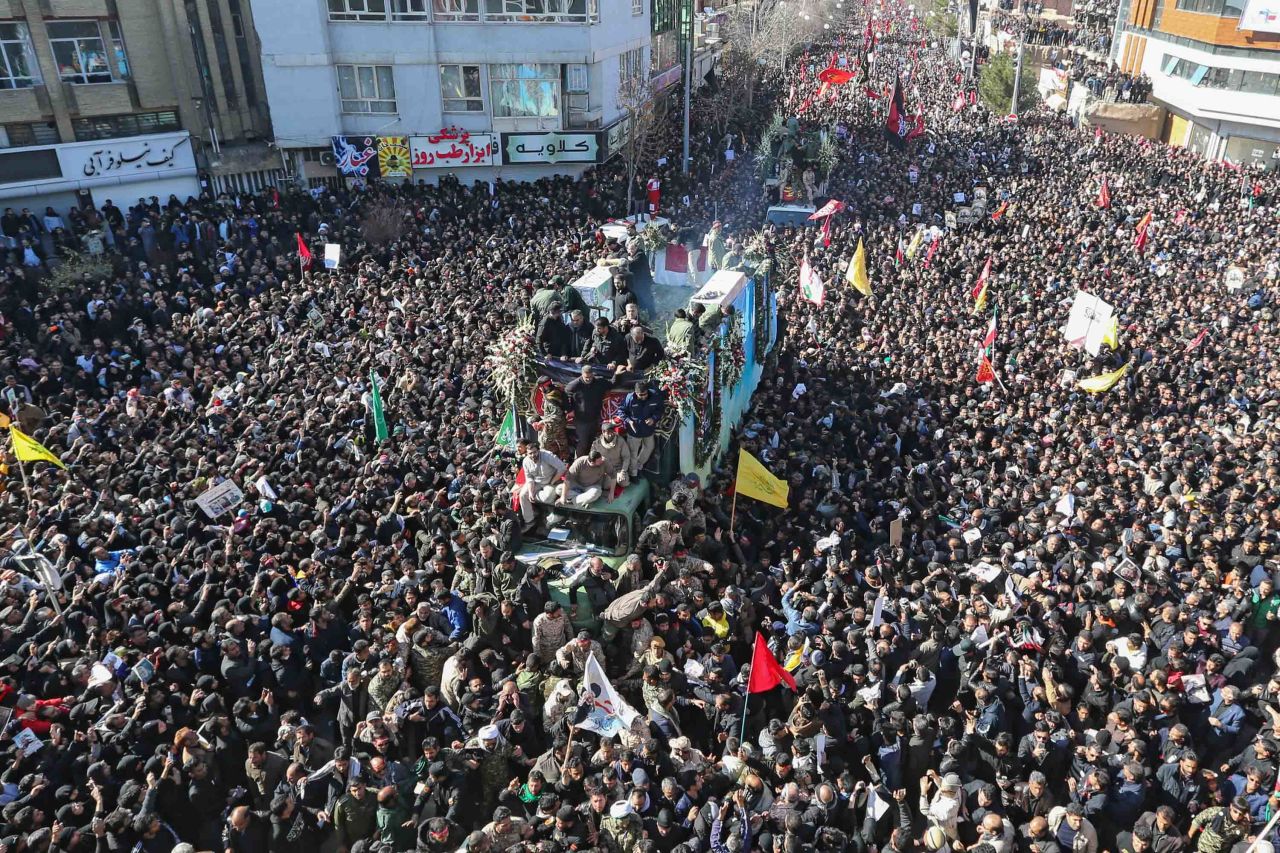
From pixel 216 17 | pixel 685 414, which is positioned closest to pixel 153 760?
pixel 685 414

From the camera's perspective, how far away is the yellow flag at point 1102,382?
44.0 ft

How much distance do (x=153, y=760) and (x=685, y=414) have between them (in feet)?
20.7

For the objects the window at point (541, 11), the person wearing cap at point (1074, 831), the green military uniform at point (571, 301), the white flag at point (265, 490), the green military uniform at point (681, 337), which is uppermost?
the window at point (541, 11)

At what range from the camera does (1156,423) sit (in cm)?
1329

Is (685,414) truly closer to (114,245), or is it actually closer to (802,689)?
(802,689)

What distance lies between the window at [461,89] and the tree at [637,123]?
5.23 meters

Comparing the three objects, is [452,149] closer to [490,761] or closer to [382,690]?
[382,690]

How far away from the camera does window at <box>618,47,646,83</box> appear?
112ft

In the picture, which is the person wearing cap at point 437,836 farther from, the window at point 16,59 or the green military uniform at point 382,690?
the window at point 16,59

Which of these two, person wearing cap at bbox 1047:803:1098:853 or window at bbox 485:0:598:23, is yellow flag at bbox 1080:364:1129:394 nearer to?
person wearing cap at bbox 1047:803:1098:853

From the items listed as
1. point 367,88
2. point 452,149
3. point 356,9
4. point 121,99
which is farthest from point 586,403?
point 356,9

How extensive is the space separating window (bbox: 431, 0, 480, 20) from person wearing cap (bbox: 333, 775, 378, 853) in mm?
27788

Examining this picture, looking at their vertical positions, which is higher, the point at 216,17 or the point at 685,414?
the point at 216,17

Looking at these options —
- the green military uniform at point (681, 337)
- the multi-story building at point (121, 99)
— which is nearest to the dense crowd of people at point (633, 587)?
the green military uniform at point (681, 337)
